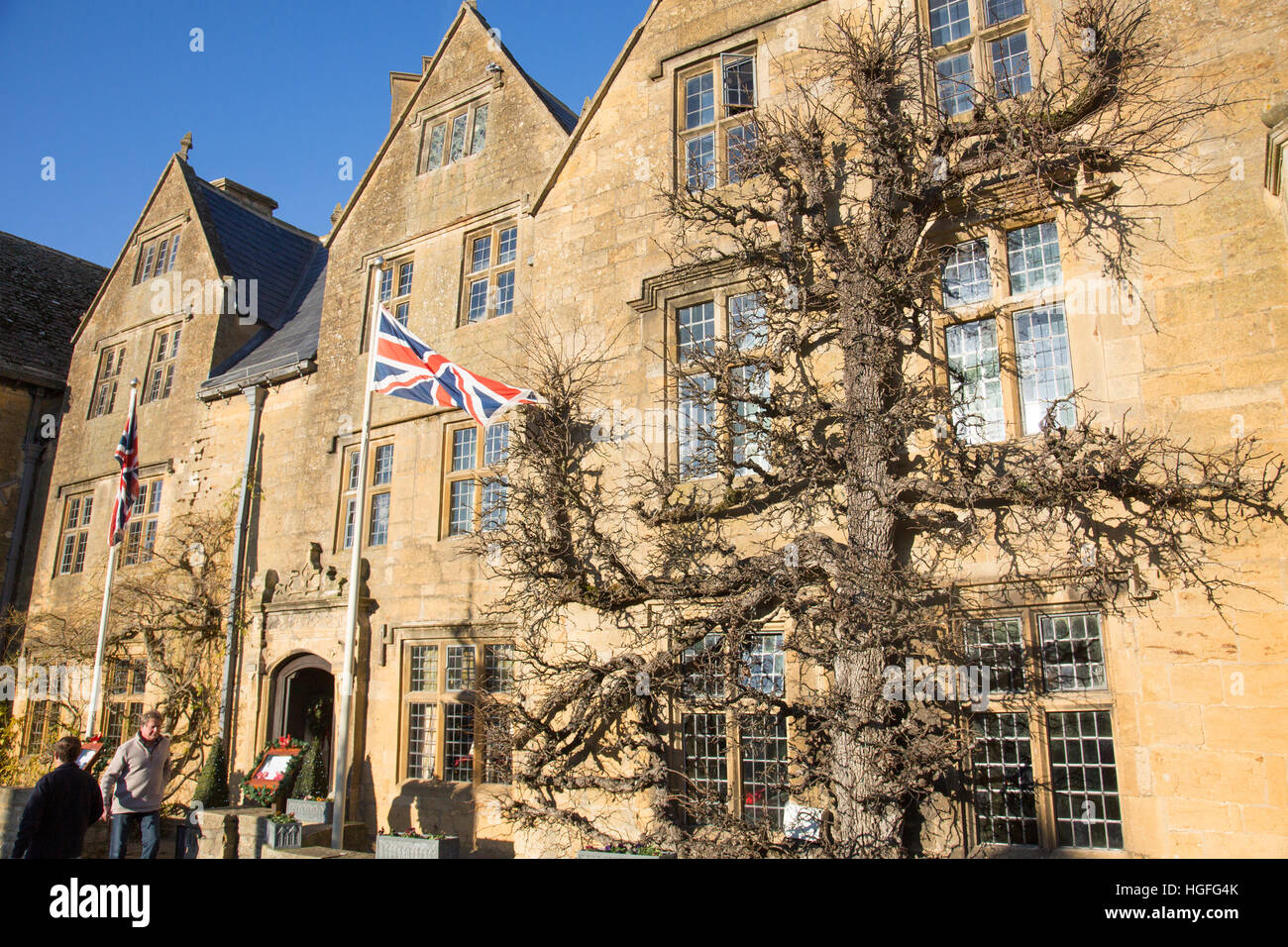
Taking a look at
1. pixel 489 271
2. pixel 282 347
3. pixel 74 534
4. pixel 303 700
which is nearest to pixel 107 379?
pixel 74 534

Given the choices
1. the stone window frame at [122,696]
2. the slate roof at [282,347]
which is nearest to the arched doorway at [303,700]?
the stone window frame at [122,696]

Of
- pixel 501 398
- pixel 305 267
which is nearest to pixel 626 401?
pixel 501 398

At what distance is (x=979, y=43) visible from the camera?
9.34 meters

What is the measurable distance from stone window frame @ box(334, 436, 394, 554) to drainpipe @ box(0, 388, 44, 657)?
32.2 feet

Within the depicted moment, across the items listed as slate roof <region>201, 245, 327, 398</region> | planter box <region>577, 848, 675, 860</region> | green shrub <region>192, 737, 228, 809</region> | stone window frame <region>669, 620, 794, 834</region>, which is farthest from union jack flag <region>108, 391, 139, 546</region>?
stone window frame <region>669, 620, 794, 834</region>

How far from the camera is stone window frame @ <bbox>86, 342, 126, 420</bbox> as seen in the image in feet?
64.3

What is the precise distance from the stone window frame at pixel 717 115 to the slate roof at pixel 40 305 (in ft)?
55.8

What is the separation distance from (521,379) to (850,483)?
5.22 metres

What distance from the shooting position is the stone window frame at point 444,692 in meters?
11.7

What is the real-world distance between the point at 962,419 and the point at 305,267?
1818 cm

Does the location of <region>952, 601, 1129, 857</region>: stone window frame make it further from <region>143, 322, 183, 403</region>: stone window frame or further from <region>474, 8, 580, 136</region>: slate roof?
<region>143, 322, 183, 403</region>: stone window frame

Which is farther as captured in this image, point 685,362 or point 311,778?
point 311,778

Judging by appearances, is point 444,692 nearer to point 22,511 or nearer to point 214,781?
point 214,781
